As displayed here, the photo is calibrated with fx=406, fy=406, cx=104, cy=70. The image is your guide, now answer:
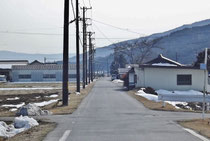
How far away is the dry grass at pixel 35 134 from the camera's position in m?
11.9

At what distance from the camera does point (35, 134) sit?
12758mm

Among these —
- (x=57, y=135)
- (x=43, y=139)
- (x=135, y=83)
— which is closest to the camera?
(x=43, y=139)

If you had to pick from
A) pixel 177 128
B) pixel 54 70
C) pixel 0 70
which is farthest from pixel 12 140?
pixel 0 70

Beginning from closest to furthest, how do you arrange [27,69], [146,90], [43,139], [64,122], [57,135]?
[43,139], [57,135], [64,122], [146,90], [27,69]

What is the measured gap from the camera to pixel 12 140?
1189 centimetres

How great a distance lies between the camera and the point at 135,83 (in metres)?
53.2

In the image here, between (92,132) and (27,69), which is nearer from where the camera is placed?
(92,132)

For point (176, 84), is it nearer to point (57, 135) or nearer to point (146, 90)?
point (146, 90)

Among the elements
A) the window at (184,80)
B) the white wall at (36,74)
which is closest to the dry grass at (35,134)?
the window at (184,80)

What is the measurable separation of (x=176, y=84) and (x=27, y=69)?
198ft

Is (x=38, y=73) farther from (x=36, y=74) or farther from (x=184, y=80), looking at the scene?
(x=184, y=80)

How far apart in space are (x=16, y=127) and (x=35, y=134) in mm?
2446

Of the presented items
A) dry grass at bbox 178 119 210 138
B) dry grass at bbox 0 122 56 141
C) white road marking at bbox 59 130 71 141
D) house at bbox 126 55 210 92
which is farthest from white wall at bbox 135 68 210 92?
white road marking at bbox 59 130 71 141

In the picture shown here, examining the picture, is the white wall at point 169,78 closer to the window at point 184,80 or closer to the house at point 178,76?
the house at point 178,76
